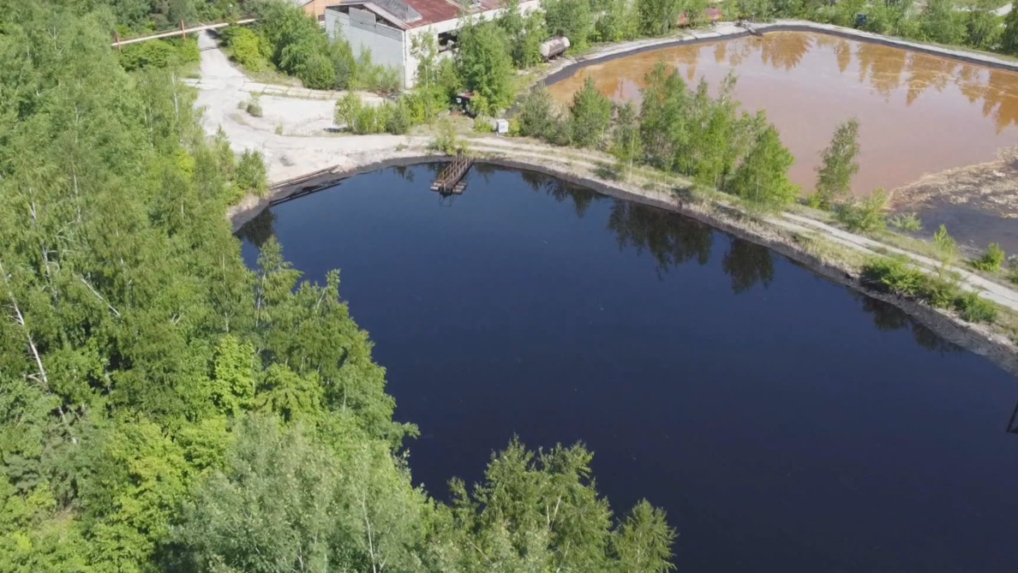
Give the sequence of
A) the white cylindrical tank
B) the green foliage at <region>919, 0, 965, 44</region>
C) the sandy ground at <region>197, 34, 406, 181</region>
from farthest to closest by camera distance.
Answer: the green foliage at <region>919, 0, 965, 44</region> → the white cylindrical tank → the sandy ground at <region>197, 34, 406, 181</region>

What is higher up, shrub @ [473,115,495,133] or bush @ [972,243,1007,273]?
shrub @ [473,115,495,133]

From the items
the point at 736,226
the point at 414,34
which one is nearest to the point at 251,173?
the point at 414,34

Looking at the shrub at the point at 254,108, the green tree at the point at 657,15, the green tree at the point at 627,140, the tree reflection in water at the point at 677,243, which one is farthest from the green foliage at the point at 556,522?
the green tree at the point at 657,15

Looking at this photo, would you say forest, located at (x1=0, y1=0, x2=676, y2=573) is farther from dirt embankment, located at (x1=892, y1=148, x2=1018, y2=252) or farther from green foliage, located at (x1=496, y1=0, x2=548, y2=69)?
green foliage, located at (x1=496, y1=0, x2=548, y2=69)

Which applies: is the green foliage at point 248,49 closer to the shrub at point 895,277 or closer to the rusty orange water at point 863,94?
the rusty orange water at point 863,94

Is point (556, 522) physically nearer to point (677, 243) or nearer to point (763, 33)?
point (677, 243)

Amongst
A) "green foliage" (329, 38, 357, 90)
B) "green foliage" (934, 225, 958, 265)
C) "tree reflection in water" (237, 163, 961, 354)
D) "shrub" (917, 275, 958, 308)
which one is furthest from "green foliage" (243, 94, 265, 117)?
"green foliage" (934, 225, 958, 265)
